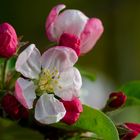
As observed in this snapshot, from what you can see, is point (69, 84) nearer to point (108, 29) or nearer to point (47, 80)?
point (47, 80)

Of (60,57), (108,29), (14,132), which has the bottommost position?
(108,29)

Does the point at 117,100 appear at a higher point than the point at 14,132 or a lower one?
higher

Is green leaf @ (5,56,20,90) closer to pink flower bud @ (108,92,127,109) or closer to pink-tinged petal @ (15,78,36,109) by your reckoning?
pink-tinged petal @ (15,78,36,109)

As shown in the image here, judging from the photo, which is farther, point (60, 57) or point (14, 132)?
point (14, 132)

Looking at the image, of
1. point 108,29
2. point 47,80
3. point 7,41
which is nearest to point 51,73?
point 47,80

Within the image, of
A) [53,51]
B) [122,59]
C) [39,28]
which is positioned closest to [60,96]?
[53,51]

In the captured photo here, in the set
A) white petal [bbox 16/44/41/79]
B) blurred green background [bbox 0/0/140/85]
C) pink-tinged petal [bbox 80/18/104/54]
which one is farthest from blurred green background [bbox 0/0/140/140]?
white petal [bbox 16/44/41/79]

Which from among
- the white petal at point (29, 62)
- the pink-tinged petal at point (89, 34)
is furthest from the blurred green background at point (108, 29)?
the white petal at point (29, 62)
